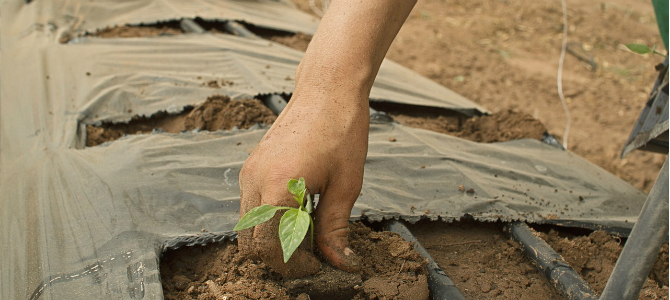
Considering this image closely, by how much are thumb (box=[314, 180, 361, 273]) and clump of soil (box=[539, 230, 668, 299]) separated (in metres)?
0.77

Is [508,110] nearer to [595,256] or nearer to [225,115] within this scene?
[595,256]

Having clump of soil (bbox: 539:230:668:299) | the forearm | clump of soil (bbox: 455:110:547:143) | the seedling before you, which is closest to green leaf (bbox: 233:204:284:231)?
the seedling

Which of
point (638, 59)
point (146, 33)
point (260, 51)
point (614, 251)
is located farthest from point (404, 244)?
Answer: point (638, 59)

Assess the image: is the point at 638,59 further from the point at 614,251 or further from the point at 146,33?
the point at 146,33

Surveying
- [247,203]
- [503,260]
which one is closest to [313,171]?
[247,203]

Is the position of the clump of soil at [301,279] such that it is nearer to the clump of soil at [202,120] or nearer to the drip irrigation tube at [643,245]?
the drip irrigation tube at [643,245]

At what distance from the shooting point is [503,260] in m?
1.72

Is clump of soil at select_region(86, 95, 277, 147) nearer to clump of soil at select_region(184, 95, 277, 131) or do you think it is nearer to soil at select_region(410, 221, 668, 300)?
clump of soil at select_region(184, 95, 277, 131)

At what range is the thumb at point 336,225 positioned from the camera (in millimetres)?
1335

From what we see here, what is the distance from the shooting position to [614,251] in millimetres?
1802

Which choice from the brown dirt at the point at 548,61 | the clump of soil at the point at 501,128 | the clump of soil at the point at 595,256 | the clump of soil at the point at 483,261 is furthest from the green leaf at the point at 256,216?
the brown dirt at the point at 548,61

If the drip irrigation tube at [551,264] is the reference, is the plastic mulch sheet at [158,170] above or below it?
above

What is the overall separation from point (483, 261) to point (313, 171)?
747 mm

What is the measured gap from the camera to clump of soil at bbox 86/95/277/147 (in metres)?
2.25
